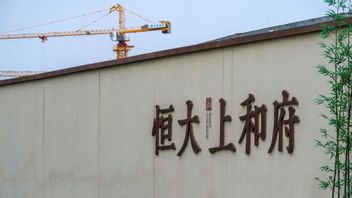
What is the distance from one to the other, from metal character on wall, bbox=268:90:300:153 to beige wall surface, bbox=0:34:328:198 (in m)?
0.06

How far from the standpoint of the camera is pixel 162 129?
11.6 metres

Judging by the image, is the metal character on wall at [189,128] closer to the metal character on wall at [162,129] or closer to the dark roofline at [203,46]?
the metal character on wall at [162,129]

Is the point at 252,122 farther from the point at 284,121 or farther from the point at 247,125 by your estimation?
the point at 284,121

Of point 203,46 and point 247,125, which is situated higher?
point 203,46

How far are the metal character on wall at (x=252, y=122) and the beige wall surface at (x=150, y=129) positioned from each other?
0.07 m

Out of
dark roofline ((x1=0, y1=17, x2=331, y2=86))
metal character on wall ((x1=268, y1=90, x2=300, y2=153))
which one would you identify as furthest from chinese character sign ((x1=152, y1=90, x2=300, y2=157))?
dark roofline ((x1=0, y1=17, x2=331, y2=86))

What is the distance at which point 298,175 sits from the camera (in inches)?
360

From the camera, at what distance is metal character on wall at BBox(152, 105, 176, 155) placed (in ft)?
37.4

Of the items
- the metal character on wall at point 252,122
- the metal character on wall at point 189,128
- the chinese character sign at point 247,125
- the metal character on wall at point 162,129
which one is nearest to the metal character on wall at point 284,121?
the chinese character sign at point 247,125

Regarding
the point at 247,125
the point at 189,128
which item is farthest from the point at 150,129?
the point at 247,125

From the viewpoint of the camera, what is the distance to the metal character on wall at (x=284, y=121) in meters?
9.16

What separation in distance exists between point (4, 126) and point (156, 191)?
592 centimetres

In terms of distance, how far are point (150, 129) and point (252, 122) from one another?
2499 millimetres

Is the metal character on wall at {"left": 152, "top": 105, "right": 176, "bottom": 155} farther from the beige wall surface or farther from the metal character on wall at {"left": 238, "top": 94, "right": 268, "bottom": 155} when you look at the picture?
the metal character on wall at {"left": 238, "top": 94, "right": 268, "bottom": 155}
